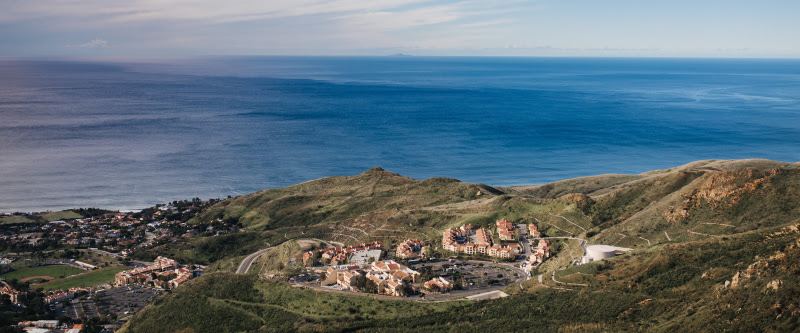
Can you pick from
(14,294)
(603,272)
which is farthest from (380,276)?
(14,294)

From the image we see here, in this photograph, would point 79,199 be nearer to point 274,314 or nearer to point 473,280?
point 274,314

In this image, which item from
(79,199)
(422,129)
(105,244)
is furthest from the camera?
(422,129)

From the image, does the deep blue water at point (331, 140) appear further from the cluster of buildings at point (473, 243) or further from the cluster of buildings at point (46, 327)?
the cluster of buildings at point (473, 243)

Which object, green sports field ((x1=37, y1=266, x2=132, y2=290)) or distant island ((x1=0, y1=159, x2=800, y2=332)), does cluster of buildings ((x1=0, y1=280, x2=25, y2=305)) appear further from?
green sports field ((x1=37, y1=266, x2=132, y2=290))

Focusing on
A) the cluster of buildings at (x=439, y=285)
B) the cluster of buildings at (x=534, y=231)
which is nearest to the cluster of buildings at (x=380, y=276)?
Answer: the cluster of buildings at (x=439, y=285)

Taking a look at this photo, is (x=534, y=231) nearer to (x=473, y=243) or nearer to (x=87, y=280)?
(x=473, y=243)

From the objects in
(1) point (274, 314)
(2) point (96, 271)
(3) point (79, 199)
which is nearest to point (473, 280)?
(1) point (274, 314)

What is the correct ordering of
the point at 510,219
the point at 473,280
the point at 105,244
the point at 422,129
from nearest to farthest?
the point at 473,280 → the point at 510,219 → the point at 105,244 → the point at 422,129
